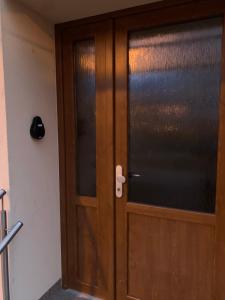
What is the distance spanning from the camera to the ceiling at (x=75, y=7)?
5.13 ft

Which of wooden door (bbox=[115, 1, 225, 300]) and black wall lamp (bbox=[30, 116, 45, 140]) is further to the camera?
black wall lamp (bbox=[30, 116, 45, 140])

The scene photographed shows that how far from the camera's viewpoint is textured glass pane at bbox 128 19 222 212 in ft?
4.98

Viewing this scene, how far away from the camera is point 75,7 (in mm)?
1624

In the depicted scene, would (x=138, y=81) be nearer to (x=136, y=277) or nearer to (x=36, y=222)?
(x=36, y=222)

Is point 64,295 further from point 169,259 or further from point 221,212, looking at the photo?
point 221,212

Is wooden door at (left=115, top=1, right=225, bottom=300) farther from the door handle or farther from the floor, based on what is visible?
the floor

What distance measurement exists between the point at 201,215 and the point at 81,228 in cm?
96

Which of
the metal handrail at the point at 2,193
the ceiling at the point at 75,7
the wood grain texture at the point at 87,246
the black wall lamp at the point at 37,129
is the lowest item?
the wood grain texture at the point at 87,246

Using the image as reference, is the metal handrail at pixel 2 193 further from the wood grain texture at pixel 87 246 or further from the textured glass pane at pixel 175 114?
the textured glass pane at pixel 175 114

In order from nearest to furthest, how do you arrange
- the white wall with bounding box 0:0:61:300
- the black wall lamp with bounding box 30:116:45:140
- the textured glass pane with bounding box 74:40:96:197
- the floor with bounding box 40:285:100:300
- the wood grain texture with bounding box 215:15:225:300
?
the wood grain texture with bounding box 215:15:225:300 < the white wall with bounding box 0:0:61:300 < the black wall lamp with bounding box 30:116:45:140 < the textured glass pane with bounding box 74:40:96:197 < the floor with bounding box 40:285:100:300

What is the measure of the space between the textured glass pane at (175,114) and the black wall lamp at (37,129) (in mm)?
658

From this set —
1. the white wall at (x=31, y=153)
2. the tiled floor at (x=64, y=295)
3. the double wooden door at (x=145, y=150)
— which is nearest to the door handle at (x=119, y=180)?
the double wooden door at (x=145, y=150)

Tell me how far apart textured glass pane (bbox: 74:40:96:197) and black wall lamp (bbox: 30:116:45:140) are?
0.28 metres

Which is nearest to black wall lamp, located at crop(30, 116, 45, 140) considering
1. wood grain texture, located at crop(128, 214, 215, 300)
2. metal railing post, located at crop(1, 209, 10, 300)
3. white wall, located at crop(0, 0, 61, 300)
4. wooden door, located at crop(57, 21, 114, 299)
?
white wall, located at crop(0, 0, 61, 300)
